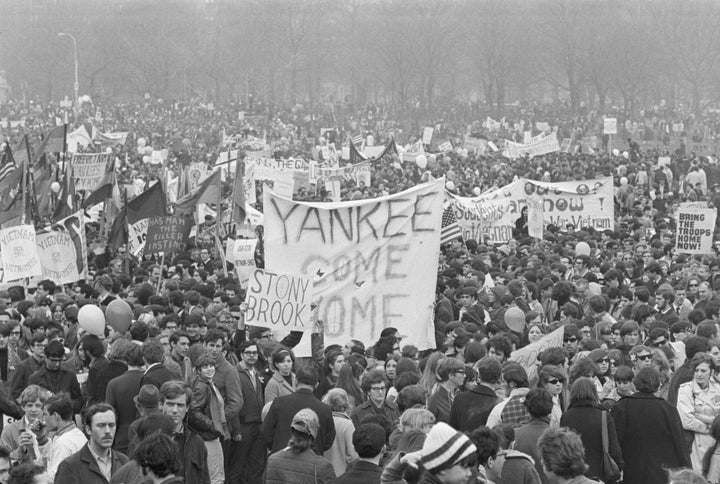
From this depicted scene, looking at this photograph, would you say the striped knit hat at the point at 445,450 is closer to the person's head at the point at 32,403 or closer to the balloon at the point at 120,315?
the person's head at the point at 32,403

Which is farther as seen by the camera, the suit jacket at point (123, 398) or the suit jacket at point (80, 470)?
the suit jacket at point (123, 398)

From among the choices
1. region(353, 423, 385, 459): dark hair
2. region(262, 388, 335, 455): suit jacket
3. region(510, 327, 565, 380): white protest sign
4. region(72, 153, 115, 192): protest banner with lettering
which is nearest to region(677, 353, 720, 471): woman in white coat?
region(510, 327, 565, 380): white protest sign

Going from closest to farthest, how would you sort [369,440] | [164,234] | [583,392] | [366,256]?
1. [369,440]
2. [583,392]
3. [366,256]
4. [164,234]

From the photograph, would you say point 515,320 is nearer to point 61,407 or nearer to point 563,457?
point 61,407

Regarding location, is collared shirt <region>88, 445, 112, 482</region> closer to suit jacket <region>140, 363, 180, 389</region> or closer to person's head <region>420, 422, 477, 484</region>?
suit jacket <region>140, 363, 180, 389</region>

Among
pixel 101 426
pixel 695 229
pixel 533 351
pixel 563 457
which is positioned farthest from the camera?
pixel 695 229

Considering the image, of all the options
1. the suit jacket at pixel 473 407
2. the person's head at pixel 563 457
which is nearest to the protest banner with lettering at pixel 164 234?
the suit jacket at pixel 473 407

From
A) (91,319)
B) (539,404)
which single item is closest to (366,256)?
(91,319)
